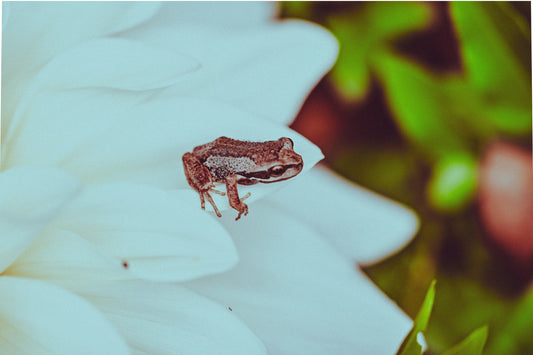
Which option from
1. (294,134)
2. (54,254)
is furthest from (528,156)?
(54,254)

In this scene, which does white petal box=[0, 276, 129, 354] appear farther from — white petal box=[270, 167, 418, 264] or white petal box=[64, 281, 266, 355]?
white petal box=[270, 167, 418, 264]

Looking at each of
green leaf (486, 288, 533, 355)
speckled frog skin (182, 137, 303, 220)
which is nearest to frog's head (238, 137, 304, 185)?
speckled frog skin (182, 137, 303, 220)

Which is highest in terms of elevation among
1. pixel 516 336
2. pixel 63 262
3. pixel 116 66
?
pixel 116 66

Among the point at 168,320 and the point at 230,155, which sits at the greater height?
the point at 230,155

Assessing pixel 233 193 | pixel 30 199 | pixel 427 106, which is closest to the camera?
pixel 30 199

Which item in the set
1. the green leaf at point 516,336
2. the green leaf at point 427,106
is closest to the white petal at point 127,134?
the green leaf at point 427,106

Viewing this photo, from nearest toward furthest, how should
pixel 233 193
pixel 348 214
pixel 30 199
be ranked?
pixel 30 199 < pixel 233 193 < pixel 348 214

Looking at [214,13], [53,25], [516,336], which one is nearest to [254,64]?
[214,13]

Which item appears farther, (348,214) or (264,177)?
(348,214)

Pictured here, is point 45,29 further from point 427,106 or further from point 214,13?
point 427,106
